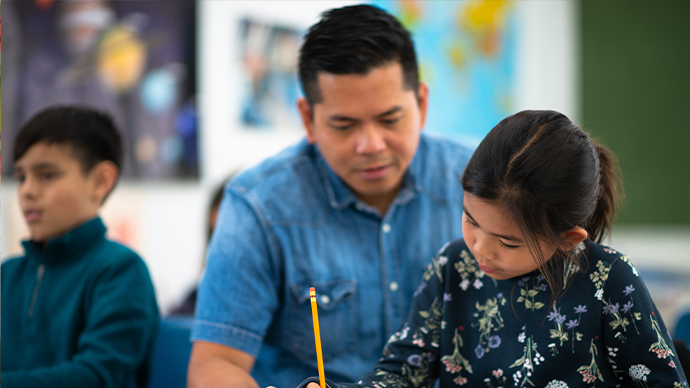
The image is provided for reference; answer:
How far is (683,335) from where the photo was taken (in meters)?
1.43

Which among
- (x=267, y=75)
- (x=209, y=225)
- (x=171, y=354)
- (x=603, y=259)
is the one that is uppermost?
(x=267, y=75)

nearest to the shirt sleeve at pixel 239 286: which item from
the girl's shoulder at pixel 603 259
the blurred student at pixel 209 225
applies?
the girl's shoulder at pixel 603 259

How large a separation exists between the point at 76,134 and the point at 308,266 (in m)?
0.62

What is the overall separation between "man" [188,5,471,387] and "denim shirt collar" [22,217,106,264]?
0.99 feet

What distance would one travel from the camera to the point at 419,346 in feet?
3.10

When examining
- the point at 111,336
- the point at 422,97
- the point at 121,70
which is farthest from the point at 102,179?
the point at 121,70

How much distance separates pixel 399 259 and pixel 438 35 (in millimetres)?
2497

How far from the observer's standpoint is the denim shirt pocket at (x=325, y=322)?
1.20 meters

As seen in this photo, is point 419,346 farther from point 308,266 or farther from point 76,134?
point 76,134

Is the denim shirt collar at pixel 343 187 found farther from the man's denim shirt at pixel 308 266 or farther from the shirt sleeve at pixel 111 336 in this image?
the shirt sleeve at pixel 111 336

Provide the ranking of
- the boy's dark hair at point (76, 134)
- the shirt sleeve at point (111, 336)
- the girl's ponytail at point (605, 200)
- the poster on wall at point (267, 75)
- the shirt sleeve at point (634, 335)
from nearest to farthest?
the shirt sleeve at point (634, 335) → the girl's ponytail at point (605, 200) → the shirt sleeve at point (111, 336) → the boy's dark hair at point (76, 134) → the poster on wall at point (267, 75)

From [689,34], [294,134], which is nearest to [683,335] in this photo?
[294,134]

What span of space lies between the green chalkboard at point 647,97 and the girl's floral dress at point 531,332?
9.18ft

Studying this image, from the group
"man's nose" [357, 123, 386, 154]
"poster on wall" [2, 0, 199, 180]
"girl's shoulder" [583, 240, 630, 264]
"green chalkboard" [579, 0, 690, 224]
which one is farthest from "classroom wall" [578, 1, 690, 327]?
"girl's shoulder" [583, 240, 630, 264]
